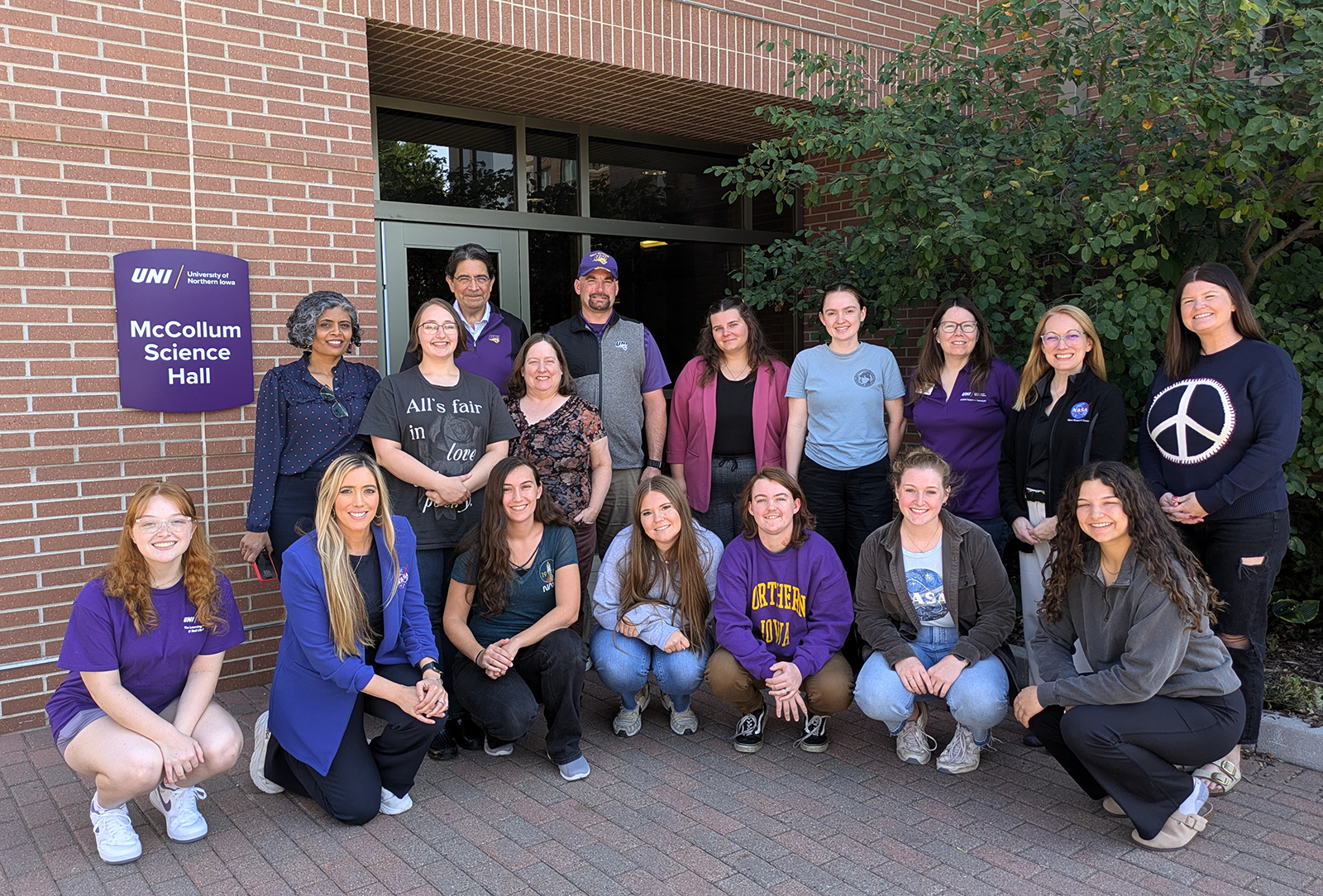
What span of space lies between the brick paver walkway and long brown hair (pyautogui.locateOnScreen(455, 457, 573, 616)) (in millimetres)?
697

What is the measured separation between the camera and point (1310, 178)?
184 inches

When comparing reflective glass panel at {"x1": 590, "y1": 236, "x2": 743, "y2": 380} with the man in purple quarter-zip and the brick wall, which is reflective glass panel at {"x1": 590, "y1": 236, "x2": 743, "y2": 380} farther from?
the brick wall

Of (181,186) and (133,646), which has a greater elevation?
(181,186)

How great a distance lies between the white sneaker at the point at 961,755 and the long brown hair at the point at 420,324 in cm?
270

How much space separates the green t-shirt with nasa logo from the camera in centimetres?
436

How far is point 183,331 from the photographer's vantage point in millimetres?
4918

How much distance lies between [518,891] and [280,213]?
359 cm

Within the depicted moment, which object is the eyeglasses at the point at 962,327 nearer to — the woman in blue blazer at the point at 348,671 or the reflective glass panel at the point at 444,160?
the woman in blue blazer at the point at 348,671

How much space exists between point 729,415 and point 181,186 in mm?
2885

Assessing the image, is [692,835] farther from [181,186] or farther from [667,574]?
[181,186]

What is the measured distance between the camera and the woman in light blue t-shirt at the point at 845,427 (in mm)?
5023

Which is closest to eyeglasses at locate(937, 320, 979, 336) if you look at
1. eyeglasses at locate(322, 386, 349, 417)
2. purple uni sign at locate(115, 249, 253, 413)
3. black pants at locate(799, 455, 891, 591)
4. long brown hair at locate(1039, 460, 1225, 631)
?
black pants at locate(799, 455, 891, 591)

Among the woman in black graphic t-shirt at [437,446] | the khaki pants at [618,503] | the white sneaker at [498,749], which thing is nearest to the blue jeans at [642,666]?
the white sneaker at [498,749]

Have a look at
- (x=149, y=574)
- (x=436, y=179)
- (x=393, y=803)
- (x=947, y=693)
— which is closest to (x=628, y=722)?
(x=393, y=803)
